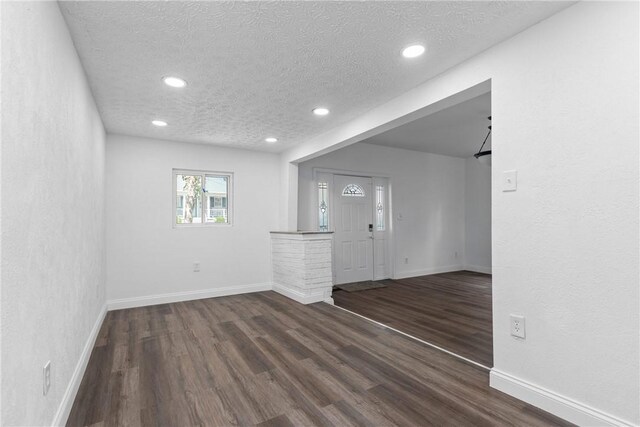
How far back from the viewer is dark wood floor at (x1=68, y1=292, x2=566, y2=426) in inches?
71.9

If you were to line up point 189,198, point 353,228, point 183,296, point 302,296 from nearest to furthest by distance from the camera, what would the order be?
point 302,296 → point 183,296 → point 189,198 → point 353,228

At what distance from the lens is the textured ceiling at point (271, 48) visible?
1.75 m

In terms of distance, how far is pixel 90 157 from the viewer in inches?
110

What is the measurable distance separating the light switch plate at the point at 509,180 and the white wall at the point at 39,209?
252 cm

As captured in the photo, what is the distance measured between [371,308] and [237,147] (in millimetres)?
3192

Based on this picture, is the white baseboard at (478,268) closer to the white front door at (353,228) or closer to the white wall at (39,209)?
the white front door at (353,228)

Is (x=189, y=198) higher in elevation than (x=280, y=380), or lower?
higher

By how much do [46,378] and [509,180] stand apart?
2807 mm

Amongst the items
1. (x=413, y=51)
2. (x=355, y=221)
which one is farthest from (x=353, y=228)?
(x=413, y=51)

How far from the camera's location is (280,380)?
2242 millimetres

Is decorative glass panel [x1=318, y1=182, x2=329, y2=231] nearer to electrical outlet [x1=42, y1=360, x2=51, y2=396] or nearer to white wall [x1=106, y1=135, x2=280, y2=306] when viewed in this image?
white wall [x1=106, y1=135, x2=280, y2=306]

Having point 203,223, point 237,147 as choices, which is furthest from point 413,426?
point 237,147

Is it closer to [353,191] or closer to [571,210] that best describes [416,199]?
[353,191]

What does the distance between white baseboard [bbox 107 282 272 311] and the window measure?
1.05m
